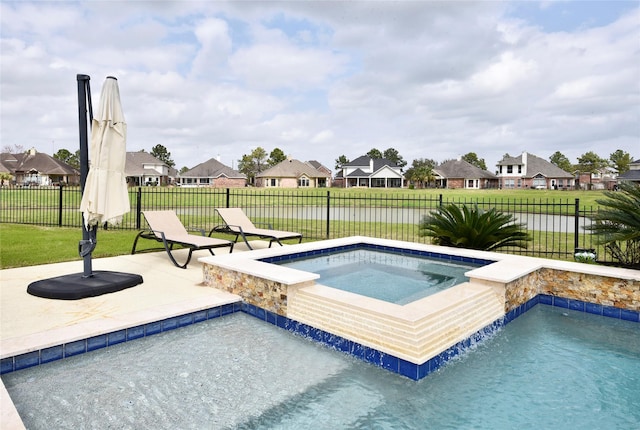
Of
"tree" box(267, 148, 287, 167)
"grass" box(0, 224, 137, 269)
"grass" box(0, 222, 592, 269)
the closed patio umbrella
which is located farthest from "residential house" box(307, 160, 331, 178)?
the closed patio umbrella

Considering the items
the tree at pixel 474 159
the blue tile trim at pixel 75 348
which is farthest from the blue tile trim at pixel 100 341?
the tree at pixel 474 159

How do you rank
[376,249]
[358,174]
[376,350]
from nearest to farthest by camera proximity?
[376,350] < [376,249] < [358,174]

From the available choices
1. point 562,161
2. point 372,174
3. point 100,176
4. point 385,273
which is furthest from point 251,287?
point 562,161

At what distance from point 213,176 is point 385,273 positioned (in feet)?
218

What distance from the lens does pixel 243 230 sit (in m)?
9.09

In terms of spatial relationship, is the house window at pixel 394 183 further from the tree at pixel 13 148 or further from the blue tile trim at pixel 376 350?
the tree at pixel 13 148

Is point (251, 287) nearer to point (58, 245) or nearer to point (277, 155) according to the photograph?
point (58, 245)

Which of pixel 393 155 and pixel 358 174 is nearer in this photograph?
pixel 358 174

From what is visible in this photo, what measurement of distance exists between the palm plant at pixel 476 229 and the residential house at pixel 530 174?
A: 210 feet

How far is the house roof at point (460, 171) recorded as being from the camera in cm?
6775

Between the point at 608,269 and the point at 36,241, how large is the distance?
39.3 ft

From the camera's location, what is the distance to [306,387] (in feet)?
11.4

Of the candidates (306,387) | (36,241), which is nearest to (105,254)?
(36,241)

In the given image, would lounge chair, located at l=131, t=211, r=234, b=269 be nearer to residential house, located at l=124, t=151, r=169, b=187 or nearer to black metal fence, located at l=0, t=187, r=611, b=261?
black metal fence, located at l=0, t=187, r=611, b=261
